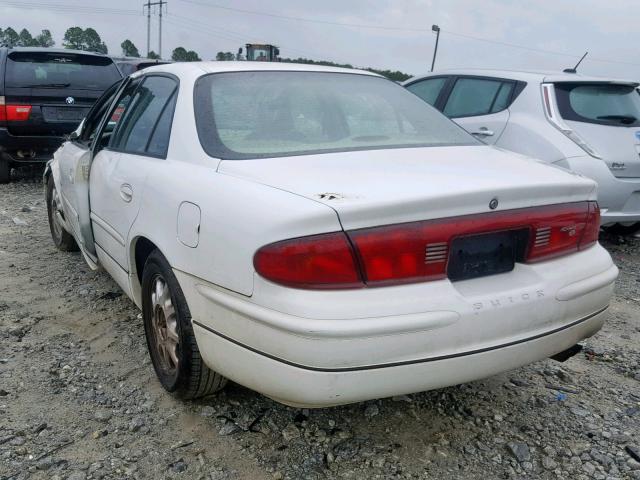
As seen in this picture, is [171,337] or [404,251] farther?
[171,337]

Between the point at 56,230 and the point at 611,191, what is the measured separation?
15.4 ft

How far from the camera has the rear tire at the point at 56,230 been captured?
4.93 m

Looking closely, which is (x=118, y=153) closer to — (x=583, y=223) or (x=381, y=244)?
(x=381, y=244)

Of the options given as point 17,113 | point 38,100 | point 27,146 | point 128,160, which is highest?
point 128,160

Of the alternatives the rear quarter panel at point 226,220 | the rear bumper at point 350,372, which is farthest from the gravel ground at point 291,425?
the rear quarter panel at point 226,220

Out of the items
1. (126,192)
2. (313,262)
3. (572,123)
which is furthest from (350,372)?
(572,123)

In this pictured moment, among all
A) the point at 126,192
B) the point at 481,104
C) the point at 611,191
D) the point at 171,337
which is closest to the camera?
the point at 171,337

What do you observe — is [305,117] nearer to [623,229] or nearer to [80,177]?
[80,177]

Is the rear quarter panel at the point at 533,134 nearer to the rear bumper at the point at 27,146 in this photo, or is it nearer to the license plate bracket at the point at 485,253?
the license plate bracket at the point at 485,253

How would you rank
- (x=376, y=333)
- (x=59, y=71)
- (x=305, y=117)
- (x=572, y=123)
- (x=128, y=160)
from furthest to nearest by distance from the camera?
(x=59, y=71) < (x=572, y=123) < (x=128, y=160) < (x=305, y=117) < (x=376, y=333)

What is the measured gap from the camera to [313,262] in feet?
6.27

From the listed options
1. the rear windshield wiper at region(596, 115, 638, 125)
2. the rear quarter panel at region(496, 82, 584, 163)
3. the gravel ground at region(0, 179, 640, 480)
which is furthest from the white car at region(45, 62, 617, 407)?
the rear windshield wiper at region(596, 115, 638, 125)

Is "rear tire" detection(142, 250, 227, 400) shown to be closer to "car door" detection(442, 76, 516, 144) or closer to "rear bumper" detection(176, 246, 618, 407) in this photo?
"rear bumper" detection(176, 246, 618, 407)

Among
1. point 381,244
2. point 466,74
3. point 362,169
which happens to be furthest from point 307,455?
point 466,74
